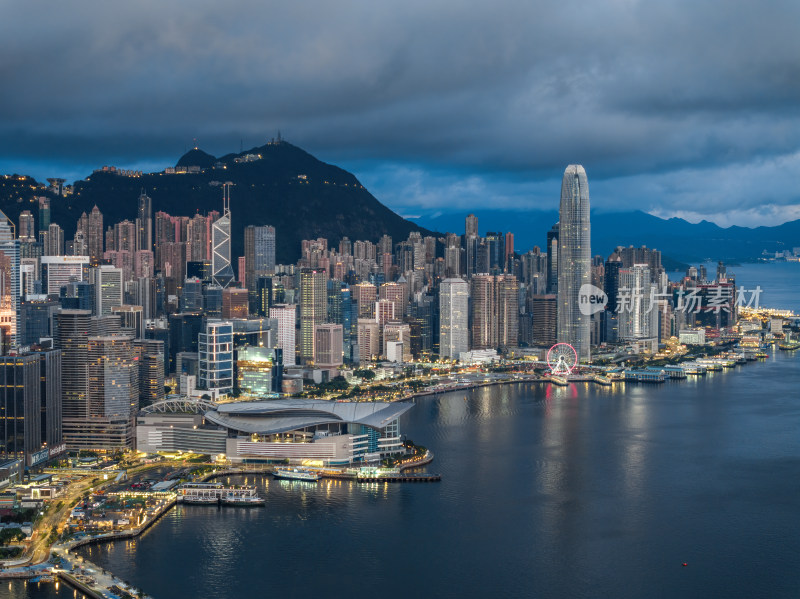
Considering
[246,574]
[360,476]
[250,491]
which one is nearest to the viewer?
[246,574]

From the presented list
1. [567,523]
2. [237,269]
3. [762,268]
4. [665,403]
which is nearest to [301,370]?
[665,403]

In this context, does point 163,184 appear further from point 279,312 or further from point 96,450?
point 96,450

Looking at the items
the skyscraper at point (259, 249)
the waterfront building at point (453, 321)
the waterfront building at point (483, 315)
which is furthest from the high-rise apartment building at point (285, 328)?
the skyscraper at point (259, 249)

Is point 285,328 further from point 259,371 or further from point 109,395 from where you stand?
point 109,395

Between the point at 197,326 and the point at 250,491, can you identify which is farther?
the point at 197,326

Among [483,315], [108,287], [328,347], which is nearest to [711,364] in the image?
[483,315]

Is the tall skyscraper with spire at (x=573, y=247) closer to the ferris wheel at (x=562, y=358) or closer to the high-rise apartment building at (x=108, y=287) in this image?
the ferris wheel at (x=562, y=358)

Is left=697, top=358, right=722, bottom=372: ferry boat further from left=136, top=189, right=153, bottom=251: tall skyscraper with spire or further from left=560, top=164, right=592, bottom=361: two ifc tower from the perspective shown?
left=136, top=189, right=153, bottom=251: tall skyscraper with spire
